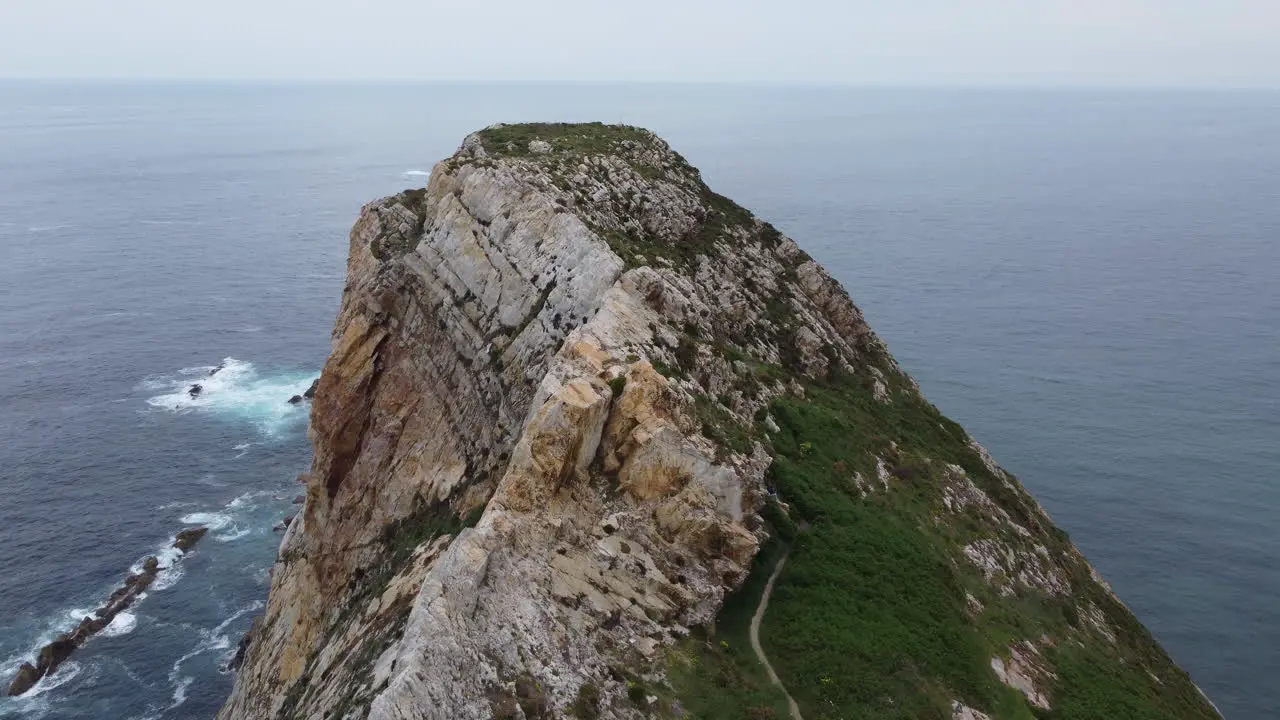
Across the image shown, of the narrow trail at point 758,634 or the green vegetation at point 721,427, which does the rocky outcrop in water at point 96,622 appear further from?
the narrow trail at point 758,634

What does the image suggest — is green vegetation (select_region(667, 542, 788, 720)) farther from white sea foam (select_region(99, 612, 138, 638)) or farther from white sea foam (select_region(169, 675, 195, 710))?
white sea foam (select_region(99, 612, 138, 638))

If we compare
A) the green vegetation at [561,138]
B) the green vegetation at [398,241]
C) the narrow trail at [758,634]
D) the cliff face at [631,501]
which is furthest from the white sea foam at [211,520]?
the narrow trail at [758,634]

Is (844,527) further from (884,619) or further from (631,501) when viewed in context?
(631,501)

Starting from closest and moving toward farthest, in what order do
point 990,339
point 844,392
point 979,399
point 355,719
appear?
point 355,719, point 844,392, point 979,399, point 990,339

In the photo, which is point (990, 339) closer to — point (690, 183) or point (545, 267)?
point (690, 183)

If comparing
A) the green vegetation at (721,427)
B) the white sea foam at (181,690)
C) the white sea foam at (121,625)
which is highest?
the green vegetation at (721,427)

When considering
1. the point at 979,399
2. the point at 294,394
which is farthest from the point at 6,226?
the point at 979,399
